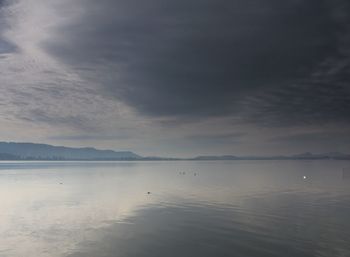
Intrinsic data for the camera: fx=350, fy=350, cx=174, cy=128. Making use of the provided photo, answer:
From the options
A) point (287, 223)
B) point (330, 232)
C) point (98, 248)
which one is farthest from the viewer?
point (287, 223)

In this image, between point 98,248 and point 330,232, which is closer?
point 98,248

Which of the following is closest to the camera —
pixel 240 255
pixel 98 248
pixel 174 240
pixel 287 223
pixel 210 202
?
pixel 240 255

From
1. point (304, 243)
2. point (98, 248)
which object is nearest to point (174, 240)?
point (98, 248)

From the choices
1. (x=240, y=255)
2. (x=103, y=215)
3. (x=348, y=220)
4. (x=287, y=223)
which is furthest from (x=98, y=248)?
(x=348, y=220)

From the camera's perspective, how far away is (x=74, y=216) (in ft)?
136

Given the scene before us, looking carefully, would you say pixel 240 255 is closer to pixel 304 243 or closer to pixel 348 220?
pixel 304 243

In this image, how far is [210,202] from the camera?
2074 inches

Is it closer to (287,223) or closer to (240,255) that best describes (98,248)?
(240,255)

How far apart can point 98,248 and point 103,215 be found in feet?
50.8

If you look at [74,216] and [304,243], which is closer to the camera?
[304,243]

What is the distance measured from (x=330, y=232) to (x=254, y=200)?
73.4ft

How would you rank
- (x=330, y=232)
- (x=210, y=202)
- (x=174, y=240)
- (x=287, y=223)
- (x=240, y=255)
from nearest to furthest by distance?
(x=240, y=255) < (x=174, y=240) < (x=330, y=232) < (x=287, y=223) < (x=210, y=202)

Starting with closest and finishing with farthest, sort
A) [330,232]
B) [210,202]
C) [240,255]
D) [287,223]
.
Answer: [240,255] < [330,232] < [287,223] < [210,202]

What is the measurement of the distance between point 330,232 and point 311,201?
74.7 ft
